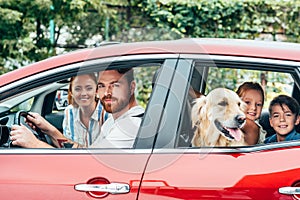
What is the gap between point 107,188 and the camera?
257cm

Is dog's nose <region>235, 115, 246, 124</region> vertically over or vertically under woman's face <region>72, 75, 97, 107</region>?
under


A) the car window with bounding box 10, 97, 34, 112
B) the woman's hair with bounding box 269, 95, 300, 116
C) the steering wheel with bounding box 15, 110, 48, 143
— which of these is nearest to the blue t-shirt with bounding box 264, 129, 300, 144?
the woman's hair with bounding box 269, 95, 300, 116

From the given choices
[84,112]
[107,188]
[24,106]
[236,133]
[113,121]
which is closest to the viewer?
[107,188]

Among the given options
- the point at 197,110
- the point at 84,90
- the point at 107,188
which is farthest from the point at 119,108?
the point at 107,188

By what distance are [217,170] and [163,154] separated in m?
0.26

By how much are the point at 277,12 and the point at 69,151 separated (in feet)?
25.3

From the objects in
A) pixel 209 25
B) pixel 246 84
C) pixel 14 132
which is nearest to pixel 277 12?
pixel 209 25

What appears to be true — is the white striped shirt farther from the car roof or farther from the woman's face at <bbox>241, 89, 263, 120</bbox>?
the woman's face at <bbox>241, 89, 263, 120</bbox>

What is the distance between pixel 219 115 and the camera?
110 inches

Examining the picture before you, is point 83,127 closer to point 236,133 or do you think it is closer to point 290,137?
point 236,133

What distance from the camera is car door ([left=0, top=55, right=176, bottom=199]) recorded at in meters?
2.58

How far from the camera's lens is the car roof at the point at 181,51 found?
271cm

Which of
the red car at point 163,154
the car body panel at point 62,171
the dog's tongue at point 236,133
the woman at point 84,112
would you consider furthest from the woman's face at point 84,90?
the dog's tongue at point 236,133

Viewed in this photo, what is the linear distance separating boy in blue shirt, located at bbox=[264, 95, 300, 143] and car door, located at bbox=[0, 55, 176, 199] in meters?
0.62
